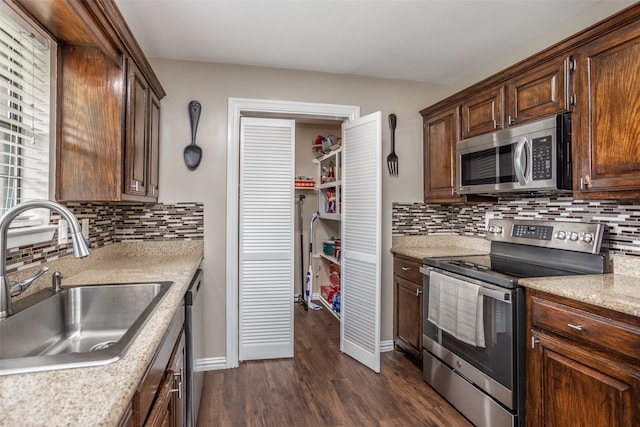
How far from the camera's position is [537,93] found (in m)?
2.03

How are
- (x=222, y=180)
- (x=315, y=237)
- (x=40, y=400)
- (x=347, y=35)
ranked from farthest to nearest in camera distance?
(x=315, y=237) < (x=222, y=180) < (x=347, y=35) < (x=40, y=400)

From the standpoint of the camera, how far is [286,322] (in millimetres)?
2908

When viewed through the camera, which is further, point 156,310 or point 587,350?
point 587,350

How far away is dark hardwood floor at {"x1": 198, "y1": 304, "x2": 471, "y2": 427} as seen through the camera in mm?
2082

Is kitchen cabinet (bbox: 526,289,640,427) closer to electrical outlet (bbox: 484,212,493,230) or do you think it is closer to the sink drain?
electrical outlet (bbox: 484,212,493,230)

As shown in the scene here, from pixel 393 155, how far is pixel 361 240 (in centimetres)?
82

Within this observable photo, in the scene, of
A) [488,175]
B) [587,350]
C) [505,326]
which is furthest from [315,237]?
[587,350]

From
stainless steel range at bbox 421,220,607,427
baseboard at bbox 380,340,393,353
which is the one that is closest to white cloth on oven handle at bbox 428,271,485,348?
stainless steel range at bbox 421,220,607,427

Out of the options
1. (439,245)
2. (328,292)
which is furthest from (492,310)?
(328,292)

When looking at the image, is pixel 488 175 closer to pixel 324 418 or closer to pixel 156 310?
pixel 324 418

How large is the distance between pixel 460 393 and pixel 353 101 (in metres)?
2.29

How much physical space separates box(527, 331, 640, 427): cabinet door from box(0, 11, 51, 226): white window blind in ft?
7.73

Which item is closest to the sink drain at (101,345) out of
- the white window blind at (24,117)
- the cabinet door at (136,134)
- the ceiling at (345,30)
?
the white window blind at (24,117)

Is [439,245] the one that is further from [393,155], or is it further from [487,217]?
[393,155]
